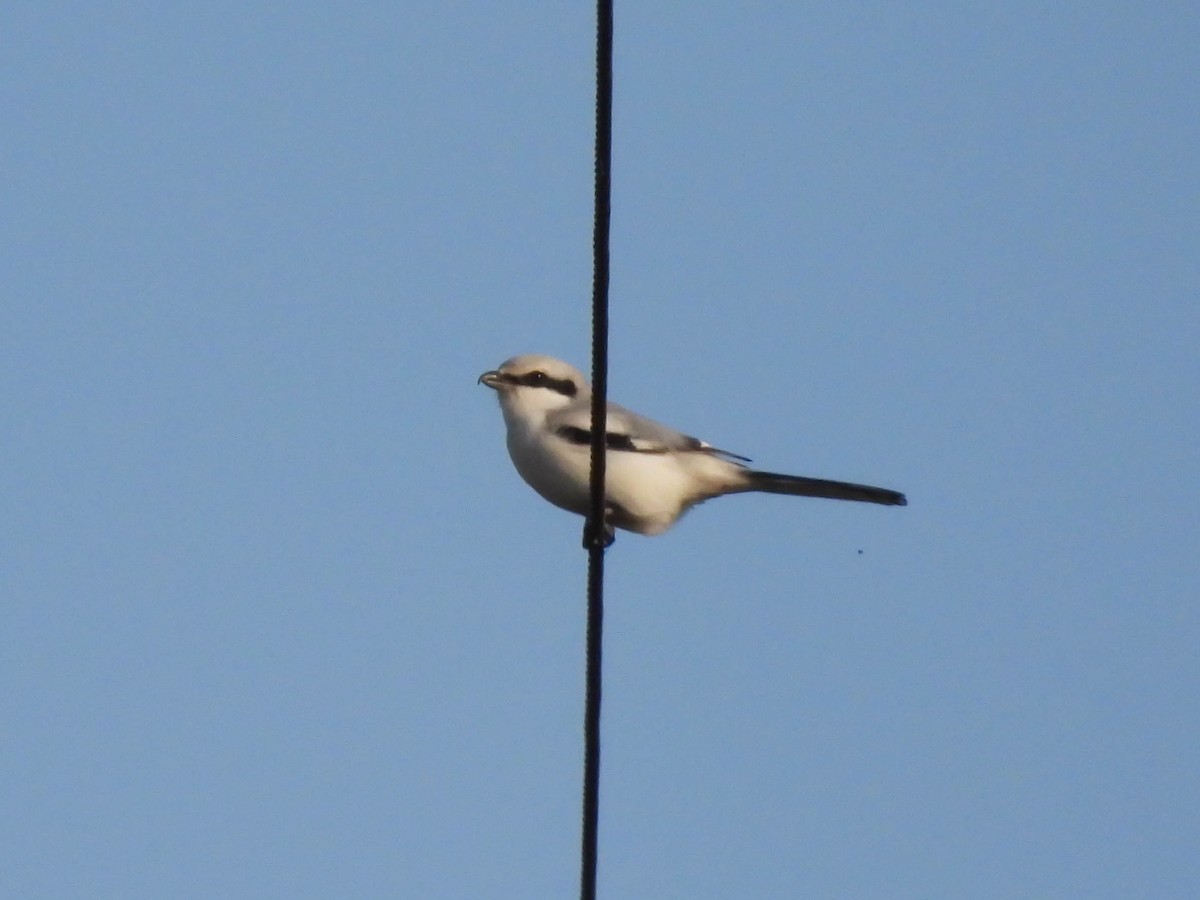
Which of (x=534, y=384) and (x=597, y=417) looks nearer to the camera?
(x=597, y=417)

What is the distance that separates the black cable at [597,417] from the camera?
3.54 m

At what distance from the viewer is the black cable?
3535mm

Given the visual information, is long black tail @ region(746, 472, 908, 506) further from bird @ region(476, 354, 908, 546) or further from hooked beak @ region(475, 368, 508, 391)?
hooked beak @ region(475, 368, 508, 391)

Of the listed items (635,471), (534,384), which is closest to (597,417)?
(635,471)

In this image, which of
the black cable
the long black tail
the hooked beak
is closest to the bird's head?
the hooked beak

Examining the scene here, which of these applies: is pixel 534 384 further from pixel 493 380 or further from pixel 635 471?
pixel 635 471

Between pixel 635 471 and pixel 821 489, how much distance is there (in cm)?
75

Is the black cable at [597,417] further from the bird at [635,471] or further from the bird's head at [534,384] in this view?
the bird's head at [534,384]

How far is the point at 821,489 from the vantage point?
6.77 metres

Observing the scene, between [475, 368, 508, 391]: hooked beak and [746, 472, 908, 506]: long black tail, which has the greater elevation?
[475, 368, 508, 391]: hooked beak

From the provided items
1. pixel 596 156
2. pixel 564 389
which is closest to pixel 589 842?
pixel 596 156

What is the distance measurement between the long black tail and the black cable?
2478 mm

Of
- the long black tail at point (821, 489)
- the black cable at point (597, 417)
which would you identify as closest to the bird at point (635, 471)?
the long black tail at point (821, 489)

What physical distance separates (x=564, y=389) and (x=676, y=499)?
857mm
